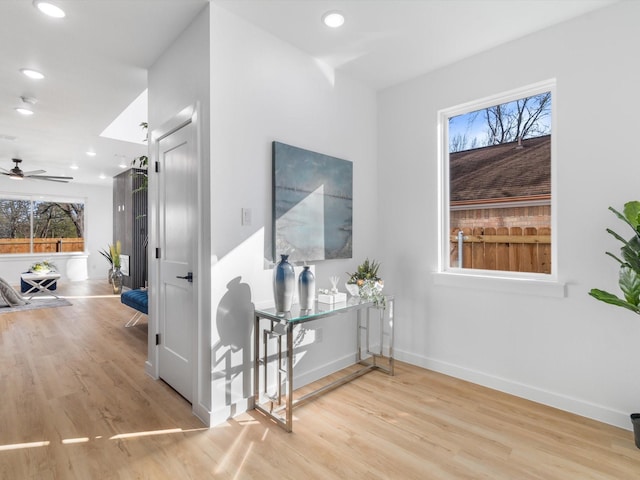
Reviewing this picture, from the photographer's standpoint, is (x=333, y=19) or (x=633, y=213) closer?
(x=633, y=213)

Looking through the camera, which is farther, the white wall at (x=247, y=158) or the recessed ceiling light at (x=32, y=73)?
the recessed ceiling light at (x=32, y=73)

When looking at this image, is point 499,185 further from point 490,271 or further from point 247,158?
point 247,158

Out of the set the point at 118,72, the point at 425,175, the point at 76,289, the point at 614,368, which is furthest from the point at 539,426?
the point at 76,289

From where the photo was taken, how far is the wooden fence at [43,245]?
842 cm

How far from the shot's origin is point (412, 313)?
332 cm

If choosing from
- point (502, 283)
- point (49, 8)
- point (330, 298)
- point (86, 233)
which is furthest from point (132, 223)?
point (502, 283)

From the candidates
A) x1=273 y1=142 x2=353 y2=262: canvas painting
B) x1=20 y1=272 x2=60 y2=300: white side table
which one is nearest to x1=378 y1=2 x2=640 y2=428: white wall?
x1=273 y1=142 x2=353 y2=262: canvas painting

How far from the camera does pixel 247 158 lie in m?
2.43

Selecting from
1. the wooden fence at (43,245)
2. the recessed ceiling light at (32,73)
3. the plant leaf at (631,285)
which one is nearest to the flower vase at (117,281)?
the wooden fence at (43,245)

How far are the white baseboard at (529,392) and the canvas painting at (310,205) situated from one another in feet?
4.11

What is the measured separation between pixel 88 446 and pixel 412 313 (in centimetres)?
265

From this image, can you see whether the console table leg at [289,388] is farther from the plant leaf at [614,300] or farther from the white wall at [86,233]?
the white wall at [86,233]

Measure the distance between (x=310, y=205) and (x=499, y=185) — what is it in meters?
1.59

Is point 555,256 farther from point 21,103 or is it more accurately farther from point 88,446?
point 21,103
